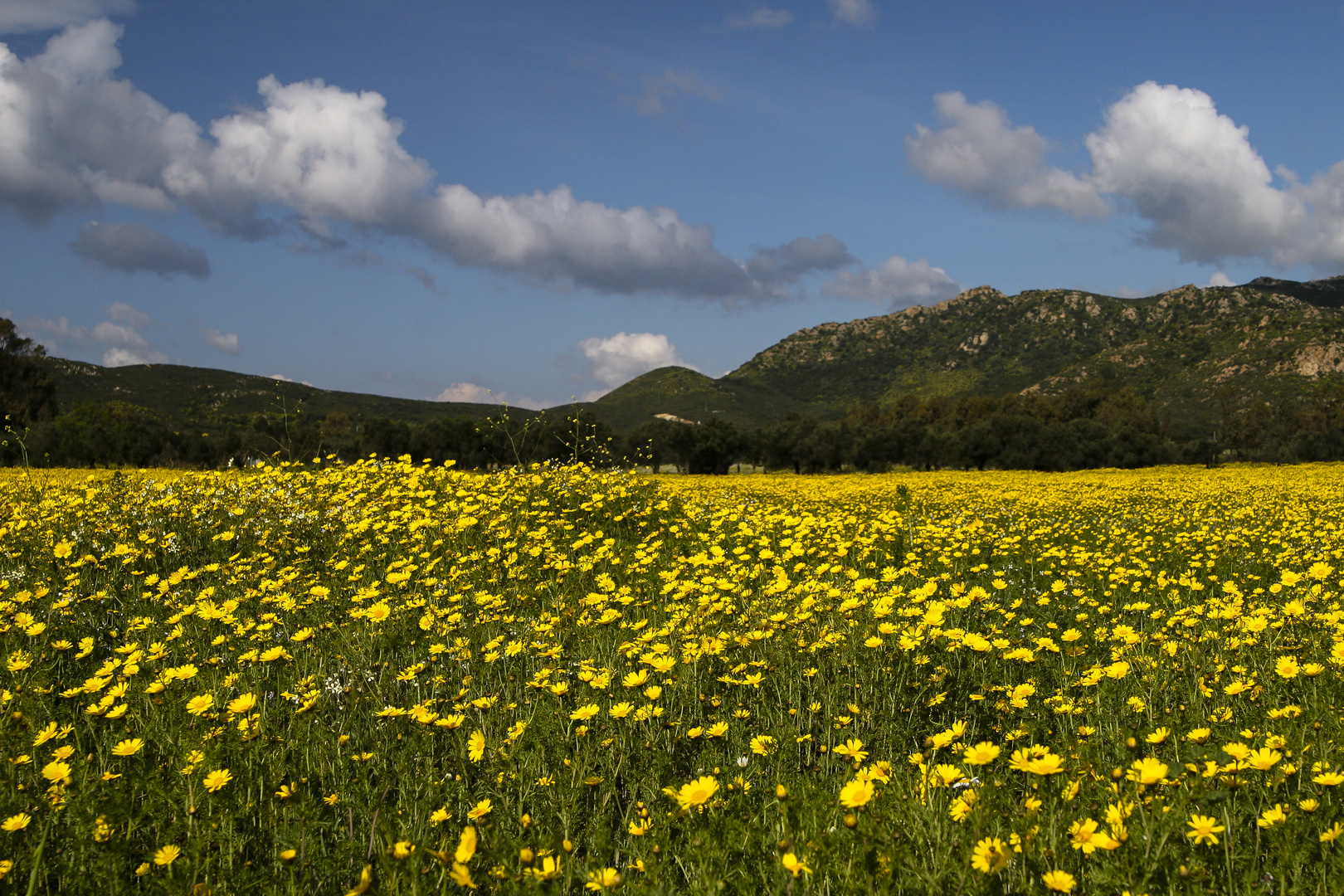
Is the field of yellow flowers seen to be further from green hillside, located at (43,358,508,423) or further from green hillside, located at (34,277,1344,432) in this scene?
green hillside, located at (43,358,508,423)

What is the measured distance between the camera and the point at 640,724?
3.30 meters

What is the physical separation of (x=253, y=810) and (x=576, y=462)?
8.89 m

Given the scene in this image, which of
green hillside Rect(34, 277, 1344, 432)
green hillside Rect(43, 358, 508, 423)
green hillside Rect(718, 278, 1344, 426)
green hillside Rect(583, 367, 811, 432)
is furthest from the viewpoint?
green hillside Rect(583, 367, 811, 432)

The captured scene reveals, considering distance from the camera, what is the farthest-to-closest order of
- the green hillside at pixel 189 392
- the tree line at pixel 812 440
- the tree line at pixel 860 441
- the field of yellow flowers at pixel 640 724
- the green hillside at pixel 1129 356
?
the green hillside at pixel 1129 356 < the green hillside at pixel 189 392 < the tree line at pixel 860 441 < the tree line at pixel 812 440 < the field of yellow flowers at pixel 640 724

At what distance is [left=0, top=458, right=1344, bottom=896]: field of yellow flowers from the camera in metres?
2.06

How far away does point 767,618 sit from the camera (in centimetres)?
433

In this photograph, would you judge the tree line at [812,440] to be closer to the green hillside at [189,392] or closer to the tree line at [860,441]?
the tree line at [860,441]

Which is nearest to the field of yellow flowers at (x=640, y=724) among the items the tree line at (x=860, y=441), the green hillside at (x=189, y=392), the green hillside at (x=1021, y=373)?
the green hillside at (x=1021, y=373)

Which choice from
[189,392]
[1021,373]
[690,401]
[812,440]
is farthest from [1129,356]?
[189,392]

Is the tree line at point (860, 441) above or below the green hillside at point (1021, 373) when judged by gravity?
below

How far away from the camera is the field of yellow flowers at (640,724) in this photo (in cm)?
206

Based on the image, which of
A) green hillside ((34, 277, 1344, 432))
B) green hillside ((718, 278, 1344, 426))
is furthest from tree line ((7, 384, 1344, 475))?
green hillside ((718, 278, 1344, 426))

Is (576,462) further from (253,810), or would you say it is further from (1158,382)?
(1158,382)

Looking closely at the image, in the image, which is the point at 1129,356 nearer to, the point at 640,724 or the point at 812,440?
the point at 812,440
